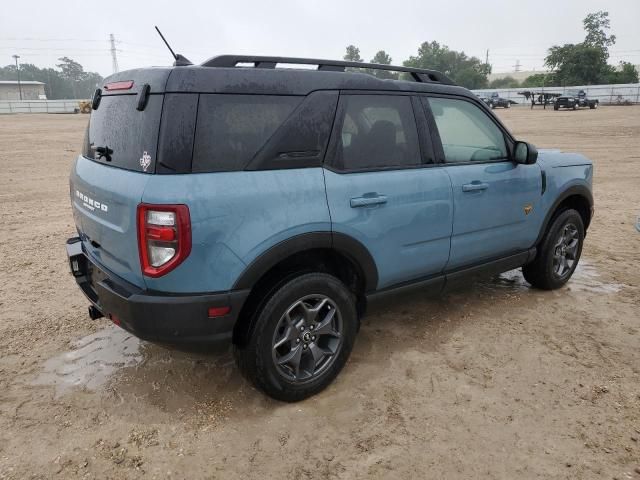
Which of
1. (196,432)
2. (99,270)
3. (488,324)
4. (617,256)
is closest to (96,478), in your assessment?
(196,432)

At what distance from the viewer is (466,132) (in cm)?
378

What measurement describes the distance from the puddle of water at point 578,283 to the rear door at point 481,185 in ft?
2.54

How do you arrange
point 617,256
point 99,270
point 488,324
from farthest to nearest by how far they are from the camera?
point 617,256, point 488,324, point 99,270

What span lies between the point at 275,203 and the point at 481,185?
5.75ft

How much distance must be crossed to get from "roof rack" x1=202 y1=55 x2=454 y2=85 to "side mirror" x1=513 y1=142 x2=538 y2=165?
2.48 ft

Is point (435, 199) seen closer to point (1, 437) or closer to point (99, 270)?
point (99, 270)

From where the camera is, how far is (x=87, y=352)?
11.6 ft

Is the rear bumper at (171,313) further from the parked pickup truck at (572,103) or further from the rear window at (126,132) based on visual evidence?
the parked pickup truck at (572,103)

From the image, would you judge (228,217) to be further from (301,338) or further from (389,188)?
(389,188)

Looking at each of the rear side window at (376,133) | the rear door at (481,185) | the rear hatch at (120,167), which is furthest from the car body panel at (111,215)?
the rear door at (481,185)

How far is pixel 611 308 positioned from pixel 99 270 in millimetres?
4065

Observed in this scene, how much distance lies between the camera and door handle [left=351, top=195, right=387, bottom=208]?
290 cm

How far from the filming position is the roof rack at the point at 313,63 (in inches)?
103

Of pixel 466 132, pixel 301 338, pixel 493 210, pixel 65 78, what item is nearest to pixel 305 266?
pixel 301 338
